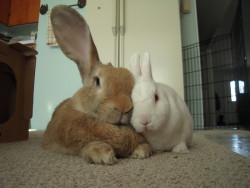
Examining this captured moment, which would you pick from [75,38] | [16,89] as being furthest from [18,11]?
[75,38]

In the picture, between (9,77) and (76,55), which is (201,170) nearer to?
(76,55)

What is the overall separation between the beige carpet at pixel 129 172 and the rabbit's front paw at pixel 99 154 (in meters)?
0.02

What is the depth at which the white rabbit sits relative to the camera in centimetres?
65

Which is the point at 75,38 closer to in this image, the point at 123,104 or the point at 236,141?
the point at 123,104

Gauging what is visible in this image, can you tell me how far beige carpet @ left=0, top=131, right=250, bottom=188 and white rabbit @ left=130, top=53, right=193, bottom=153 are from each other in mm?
82

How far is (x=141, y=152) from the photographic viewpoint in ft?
2.22

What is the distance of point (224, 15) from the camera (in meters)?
3.91

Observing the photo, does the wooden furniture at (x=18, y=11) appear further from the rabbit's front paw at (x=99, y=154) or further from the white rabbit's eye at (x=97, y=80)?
the rabbit's front paw at (x=99, y=154)

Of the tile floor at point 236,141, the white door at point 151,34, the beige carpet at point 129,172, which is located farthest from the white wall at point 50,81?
the beige carpet at point 129,172

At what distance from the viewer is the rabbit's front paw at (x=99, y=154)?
592mm

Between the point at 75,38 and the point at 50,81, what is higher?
the point at 50,81

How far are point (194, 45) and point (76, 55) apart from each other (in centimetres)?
195

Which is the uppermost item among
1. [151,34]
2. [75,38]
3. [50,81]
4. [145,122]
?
[151,34]

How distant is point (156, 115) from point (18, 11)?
11.2 feet
